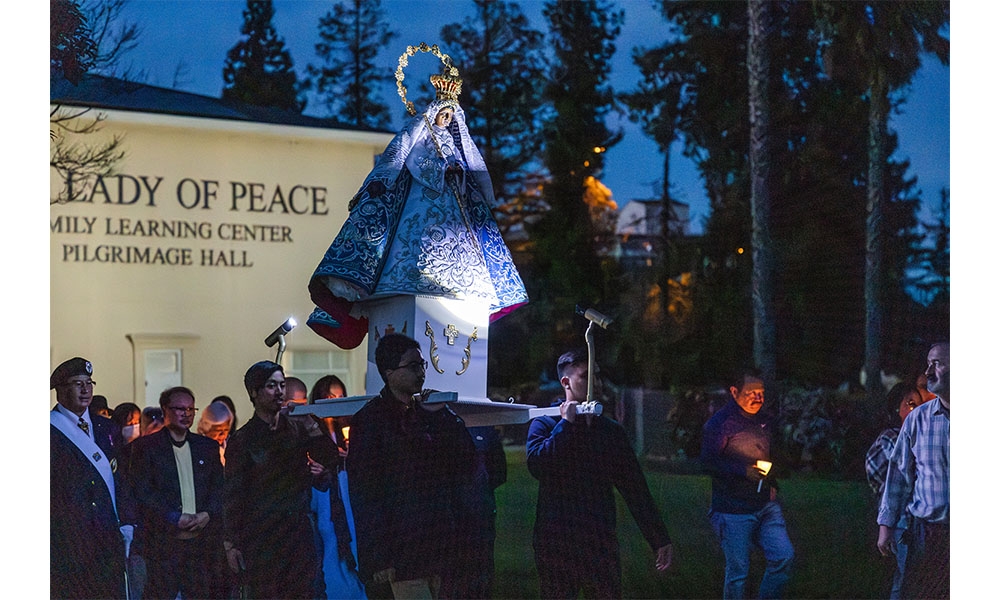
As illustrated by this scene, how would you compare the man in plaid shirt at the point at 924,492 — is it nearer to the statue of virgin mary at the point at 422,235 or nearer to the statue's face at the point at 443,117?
the statue of virgin mary at the point at 422,235

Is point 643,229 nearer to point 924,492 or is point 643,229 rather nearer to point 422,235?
point 422,235

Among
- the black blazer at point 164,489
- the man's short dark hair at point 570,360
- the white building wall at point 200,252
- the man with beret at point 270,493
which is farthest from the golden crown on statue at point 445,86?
the black blazer at point 164,489

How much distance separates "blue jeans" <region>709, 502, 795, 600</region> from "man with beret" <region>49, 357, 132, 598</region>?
3066 millimetres

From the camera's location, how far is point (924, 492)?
7.68 m

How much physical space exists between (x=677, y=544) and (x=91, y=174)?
357cm

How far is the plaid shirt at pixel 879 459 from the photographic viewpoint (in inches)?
309

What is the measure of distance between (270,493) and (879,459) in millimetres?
3274

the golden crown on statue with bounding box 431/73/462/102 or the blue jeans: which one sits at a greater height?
the golden crown on statue with bounding box 431/73/462/102

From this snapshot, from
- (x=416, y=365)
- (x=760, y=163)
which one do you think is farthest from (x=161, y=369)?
(x=760, y=163)

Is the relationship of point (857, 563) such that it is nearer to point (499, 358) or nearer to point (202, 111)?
point (499, 358)

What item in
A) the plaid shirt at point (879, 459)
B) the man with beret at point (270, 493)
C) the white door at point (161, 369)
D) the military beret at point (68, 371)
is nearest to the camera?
the military beret at point (68, 371)

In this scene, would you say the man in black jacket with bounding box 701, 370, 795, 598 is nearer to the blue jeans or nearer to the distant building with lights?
the blue jeans

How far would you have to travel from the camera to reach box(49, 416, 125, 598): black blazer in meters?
6.94

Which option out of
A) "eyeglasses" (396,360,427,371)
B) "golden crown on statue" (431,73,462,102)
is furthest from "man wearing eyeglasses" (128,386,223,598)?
"golden crown on statue" (431,73,462,102)
